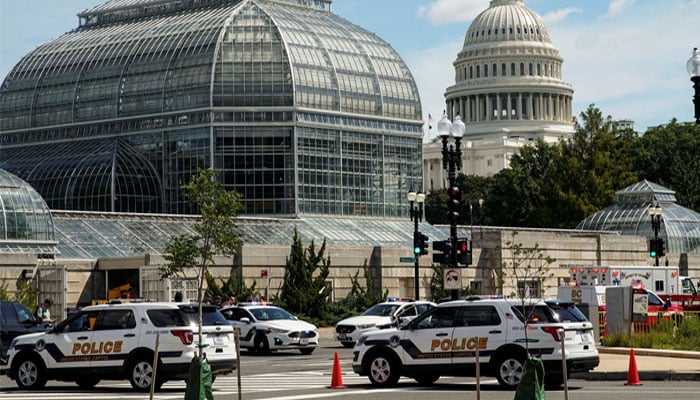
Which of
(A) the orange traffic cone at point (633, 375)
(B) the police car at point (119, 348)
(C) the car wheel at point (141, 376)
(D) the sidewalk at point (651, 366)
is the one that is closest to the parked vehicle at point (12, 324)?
(B) the police car at point (119, 348)

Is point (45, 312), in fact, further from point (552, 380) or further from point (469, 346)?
point (552, 380)

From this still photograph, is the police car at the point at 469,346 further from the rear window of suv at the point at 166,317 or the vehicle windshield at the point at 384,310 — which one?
the vehicle windshield at the point at 384,310

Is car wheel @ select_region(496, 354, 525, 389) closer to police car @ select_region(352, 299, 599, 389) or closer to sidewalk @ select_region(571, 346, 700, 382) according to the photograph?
police car @ select_region(352, 299, 599, 389)

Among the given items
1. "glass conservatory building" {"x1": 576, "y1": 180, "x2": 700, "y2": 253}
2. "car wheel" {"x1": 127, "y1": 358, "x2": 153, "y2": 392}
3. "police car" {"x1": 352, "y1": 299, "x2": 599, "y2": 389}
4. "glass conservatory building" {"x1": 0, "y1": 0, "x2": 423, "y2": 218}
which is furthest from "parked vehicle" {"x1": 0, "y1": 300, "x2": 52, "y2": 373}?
"glass conservatory building" {"x1": 576, "y1": 180, "x2": 700, "y2": 253}

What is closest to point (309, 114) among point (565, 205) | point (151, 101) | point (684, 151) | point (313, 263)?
point (151, 101)

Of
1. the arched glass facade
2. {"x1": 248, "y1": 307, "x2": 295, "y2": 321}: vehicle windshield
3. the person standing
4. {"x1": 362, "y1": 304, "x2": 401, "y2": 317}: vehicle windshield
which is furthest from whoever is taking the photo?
the arched glass facade

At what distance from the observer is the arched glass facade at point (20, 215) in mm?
58594

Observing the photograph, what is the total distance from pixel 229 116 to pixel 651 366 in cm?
4753

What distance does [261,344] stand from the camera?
148ft

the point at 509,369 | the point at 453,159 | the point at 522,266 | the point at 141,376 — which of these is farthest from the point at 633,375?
the point at 522,266

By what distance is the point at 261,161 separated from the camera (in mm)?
78500

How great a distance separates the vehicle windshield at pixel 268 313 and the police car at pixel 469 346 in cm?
1524

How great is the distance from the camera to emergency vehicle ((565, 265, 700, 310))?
191 feet

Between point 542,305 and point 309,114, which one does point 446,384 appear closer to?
point 542,305
